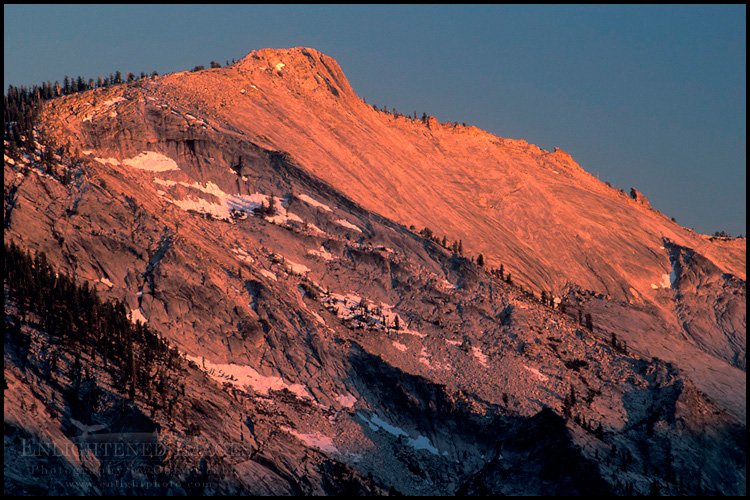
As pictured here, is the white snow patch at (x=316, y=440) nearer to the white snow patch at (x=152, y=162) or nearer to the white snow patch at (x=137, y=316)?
the white snow patch at (x=137, y=316)

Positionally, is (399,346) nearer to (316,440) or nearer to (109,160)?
(316,440)

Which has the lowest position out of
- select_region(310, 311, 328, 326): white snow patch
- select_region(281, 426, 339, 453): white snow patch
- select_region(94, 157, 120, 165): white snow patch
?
select_region(281, 426, 339, 453): white snow patch

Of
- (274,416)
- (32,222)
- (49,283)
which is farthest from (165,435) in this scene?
(32,222)

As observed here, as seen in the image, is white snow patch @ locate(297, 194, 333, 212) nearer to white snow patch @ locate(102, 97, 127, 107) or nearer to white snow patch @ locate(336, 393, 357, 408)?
white snow patch @ locate(102, 97, 127, 107)

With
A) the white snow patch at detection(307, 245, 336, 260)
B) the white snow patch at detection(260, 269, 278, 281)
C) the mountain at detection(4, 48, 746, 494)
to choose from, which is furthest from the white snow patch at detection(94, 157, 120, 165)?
the white snow patch at detection(307, 245, 336, 260)

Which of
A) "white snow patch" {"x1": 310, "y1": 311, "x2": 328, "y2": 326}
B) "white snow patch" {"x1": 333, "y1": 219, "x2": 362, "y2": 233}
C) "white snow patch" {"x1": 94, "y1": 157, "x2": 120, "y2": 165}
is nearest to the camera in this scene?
"white snow patch" {"x1": 310, "y1": 311, "x2": 328, "y2": 326}

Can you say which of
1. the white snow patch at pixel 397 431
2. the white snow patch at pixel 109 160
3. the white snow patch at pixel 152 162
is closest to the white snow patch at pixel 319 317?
the white snow patch at pixel 397 431
